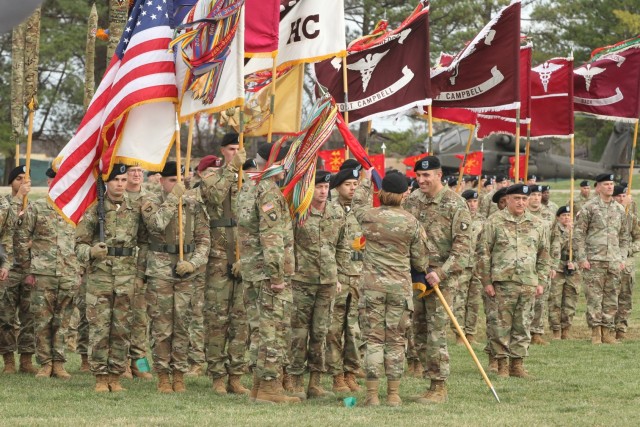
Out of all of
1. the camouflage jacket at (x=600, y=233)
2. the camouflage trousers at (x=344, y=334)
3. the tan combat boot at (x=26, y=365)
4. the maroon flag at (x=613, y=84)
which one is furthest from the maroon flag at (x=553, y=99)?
the tan combat boot at (x=26, y=365)

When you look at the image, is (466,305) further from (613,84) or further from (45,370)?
(45,370)

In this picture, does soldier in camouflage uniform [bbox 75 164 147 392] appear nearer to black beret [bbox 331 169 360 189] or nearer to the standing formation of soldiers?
the standing formation of soldiers

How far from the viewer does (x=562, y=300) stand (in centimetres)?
1684

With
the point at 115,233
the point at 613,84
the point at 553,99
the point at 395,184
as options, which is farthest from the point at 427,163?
the point at 613,84

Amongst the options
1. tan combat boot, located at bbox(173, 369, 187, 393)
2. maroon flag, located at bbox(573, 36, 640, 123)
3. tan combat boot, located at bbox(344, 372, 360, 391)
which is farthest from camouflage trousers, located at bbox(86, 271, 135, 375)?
maroon flag, located at bbox(573, 36, 640, 123)

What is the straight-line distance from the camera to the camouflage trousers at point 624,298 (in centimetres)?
1602

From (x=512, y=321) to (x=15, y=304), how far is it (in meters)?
5.40

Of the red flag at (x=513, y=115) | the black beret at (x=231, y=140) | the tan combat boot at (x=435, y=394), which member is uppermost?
the red flag at (x=513, y=115)

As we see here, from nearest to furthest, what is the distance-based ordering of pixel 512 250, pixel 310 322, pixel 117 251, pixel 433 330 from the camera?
pixel 433 330 < pixel 310 322 < pixel 117 251 < pixel 512 250

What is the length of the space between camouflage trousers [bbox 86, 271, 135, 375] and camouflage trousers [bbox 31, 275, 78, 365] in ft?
4.47

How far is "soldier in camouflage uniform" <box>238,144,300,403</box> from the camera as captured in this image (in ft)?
31.8

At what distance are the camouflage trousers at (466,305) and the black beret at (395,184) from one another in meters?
6.26

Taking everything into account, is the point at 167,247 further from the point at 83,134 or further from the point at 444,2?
the point at 444,2

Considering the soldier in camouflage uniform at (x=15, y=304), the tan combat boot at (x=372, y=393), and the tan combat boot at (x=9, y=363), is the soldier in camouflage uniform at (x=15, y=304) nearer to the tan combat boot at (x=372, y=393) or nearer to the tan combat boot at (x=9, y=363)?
the tan combat boot at (x=9, y=363)
